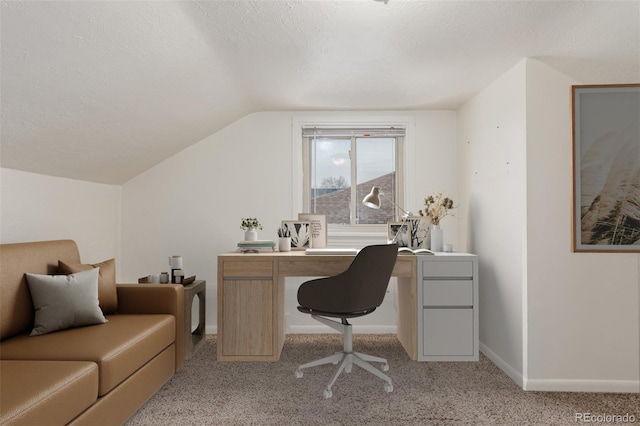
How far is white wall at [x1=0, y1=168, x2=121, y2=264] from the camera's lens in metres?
2.51

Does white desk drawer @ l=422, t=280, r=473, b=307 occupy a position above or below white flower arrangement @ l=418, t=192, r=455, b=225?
below

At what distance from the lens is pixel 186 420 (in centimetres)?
214

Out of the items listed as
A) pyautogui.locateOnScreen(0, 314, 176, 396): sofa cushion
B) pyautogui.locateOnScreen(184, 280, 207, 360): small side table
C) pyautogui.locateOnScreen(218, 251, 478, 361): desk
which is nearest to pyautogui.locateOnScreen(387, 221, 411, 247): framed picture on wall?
pyautogui.locateOnScreen(218, 251, 478, 361): desk

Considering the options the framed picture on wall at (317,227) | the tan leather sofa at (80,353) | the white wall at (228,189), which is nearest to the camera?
the tan leather sofa at (80,353)

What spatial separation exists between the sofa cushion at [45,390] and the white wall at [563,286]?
8.12 feet

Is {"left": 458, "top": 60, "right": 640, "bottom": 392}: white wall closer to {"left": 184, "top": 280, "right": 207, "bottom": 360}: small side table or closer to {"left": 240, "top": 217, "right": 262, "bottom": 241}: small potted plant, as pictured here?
{"left": 240, "top": 217, "right": 262, "bottom": 241}: small potted plant

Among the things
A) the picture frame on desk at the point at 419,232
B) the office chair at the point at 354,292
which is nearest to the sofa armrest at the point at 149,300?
the office chair at the point at 354,292

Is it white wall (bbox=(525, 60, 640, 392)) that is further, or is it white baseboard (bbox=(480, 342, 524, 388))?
white baseboard (bbox=(480, 342, 524, 388))

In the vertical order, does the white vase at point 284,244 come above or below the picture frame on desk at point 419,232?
below

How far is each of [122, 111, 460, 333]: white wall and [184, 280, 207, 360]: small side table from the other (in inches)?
16.0

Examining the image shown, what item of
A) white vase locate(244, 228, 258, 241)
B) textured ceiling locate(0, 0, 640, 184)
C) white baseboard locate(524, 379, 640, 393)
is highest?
textured ceiling locate(0, 0, 640, 184)

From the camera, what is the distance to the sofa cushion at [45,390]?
1.38 m

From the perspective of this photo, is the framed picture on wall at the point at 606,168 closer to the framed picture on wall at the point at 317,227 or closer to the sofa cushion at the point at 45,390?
the framed picture on wall at the point at 317,227

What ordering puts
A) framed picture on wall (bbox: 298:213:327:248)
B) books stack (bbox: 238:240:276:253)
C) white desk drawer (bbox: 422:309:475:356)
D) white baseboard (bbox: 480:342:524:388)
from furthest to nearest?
framed picture on wall (bbox: 298:213:327:248) → books stack (bbox: 238:240:276:253) → white desk drawer (bbox: 422:309:475:356) → white baseboard (bbox: 480:342:524:388)
